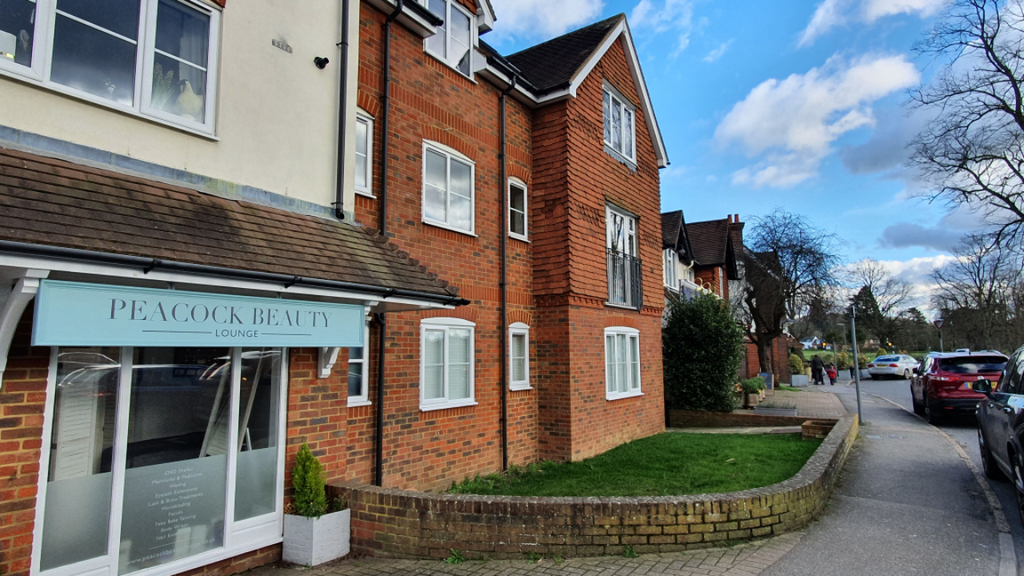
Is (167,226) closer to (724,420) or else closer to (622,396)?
(622,396)

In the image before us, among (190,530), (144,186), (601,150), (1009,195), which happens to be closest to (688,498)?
(190,530)

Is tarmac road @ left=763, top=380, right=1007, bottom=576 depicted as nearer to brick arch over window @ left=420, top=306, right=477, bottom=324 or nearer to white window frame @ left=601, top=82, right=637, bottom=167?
brick arch over window @ left=420, top=306, right=477, bottom=324

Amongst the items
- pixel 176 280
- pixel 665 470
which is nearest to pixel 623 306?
pixel 665 470

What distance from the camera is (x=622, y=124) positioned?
13555 millimetres

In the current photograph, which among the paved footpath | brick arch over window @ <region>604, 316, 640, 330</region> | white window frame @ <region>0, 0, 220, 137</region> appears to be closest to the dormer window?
white window frame @ <region>0, 0, 220, 137</region>

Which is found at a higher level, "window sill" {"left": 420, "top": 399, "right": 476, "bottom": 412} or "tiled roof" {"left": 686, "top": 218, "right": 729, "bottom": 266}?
"tiled roof" {"left": 686, "top": 218, "right": 729, "bottom": 266}

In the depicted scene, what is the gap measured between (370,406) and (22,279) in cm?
428

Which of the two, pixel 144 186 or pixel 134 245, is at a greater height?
pixel 144 186

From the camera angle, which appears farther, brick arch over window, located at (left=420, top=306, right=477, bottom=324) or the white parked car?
the white parked car

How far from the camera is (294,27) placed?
20.9 ft

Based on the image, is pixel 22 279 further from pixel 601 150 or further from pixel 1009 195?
pixel 1009 195

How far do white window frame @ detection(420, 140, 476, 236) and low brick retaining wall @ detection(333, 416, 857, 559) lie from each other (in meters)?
4.30

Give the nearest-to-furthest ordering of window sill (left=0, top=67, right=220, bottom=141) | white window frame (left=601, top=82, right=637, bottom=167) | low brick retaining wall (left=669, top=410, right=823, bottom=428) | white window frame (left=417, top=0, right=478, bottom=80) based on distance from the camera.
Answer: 1. window sill (left=0, top=67, right=220, bottom=141)
2. white window frame (left=417, top=0, right=478, bottom=80)
3. white window frame (left=601, top=82, right=637, bottom=167)
4. low brick retaining wall (left=669, top=410, right=823, bottom=428)

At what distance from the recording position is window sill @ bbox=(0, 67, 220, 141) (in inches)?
165
